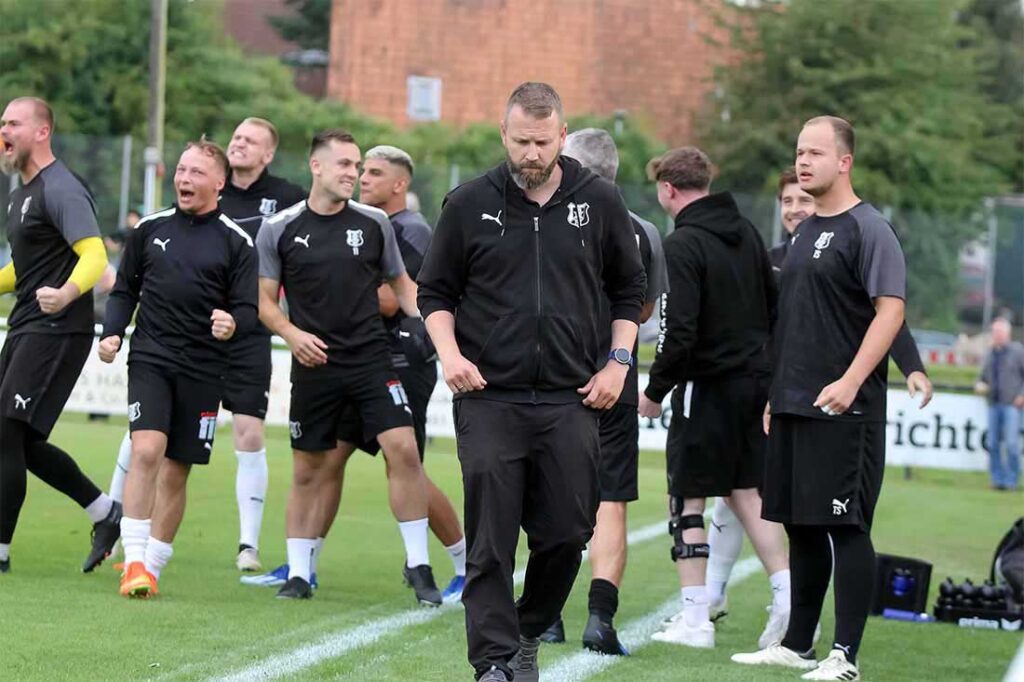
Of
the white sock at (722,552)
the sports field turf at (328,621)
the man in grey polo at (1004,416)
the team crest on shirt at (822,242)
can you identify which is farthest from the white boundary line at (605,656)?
the man in grey polo at (1004,416)

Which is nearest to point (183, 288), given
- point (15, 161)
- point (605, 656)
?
point (15, 161)

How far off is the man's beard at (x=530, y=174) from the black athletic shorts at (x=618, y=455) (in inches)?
88.9

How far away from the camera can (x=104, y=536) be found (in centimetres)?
1005

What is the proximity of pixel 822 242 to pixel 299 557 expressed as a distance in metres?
3.42

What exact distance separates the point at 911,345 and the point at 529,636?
259cm

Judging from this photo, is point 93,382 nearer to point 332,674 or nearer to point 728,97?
point 332,674

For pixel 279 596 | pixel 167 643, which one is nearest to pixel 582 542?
pixel 167 643

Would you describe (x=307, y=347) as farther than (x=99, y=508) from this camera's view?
No

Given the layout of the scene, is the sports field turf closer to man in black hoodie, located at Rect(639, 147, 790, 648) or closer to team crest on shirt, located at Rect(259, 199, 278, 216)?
man in black hoodie, located at Rect(639, 147, 790, 648)

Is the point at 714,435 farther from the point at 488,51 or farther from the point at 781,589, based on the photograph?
the point at 488,51

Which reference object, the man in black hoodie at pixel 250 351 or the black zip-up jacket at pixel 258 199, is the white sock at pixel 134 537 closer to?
the man in black hoodie at pixel 250 351

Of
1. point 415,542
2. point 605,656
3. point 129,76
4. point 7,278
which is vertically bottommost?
point 605,656

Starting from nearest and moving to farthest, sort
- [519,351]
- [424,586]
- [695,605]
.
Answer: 1. [519,351]
2. [695,605]
3. [424,586]

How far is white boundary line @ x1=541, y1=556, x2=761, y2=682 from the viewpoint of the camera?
758 centimetres
